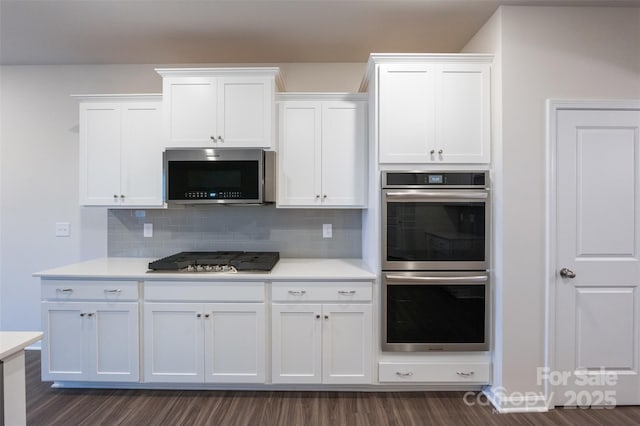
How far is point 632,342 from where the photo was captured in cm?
217

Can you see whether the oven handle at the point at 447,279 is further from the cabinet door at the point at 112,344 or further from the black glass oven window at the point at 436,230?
the cabinet door at the point at 112,344

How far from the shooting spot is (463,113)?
2.25m

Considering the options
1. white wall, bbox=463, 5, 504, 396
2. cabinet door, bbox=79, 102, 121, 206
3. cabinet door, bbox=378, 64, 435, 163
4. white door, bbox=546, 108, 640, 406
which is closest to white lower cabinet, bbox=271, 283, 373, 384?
white wall, bbox=463, 5, 504, 396

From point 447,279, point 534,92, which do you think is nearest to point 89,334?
point 447,279

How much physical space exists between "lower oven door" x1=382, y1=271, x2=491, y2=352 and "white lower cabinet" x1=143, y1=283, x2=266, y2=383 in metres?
0.93

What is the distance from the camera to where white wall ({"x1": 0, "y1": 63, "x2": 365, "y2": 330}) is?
9.89ft

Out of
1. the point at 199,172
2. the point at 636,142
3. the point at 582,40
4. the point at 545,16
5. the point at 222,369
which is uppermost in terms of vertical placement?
the point at 545,16

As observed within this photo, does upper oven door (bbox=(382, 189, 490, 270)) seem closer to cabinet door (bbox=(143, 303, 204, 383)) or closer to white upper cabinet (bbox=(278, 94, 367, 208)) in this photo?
white upper cabinet (bbox=(278, 94, 367, 208))

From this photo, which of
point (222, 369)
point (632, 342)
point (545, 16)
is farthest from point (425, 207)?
point (222, 369)

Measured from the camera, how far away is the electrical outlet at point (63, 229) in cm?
303

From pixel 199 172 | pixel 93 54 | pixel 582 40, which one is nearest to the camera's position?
pixel 582 40

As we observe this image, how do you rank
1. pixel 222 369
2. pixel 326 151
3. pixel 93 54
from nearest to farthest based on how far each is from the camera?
pixel 222 369
pixel 326 151
pixel 93 54

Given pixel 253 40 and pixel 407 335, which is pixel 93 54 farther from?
pixel 407 335

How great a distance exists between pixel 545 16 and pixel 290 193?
2.17 meters
